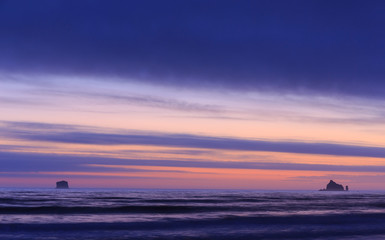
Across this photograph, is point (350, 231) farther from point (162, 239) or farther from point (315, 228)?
point (162, 239)

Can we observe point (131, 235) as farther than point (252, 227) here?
No

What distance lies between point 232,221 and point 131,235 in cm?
1121

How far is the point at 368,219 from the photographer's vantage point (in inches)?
1539

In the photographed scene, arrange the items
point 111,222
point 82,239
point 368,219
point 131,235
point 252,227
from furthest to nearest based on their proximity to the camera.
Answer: point 368,219 → point 111,222 → point 252,227 → point 131,235 → point 82,239

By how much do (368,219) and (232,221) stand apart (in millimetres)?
13408

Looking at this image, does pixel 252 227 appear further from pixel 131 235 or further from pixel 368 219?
pixel 368 219

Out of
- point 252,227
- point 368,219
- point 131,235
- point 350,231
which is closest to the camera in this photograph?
point 131,235

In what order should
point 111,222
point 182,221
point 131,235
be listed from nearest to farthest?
point 131,235, point 111,222, point 182,221

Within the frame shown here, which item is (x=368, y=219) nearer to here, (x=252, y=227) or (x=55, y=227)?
(x=252, y=227)

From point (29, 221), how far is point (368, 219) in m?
29.1

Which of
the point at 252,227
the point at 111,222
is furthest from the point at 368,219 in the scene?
the point at 111,222

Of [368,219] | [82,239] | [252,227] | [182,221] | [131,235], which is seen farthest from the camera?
[368,219]

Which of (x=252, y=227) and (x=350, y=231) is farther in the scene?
(x=252, y=227)

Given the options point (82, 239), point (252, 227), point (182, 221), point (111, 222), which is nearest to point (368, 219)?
point (252, 227)
